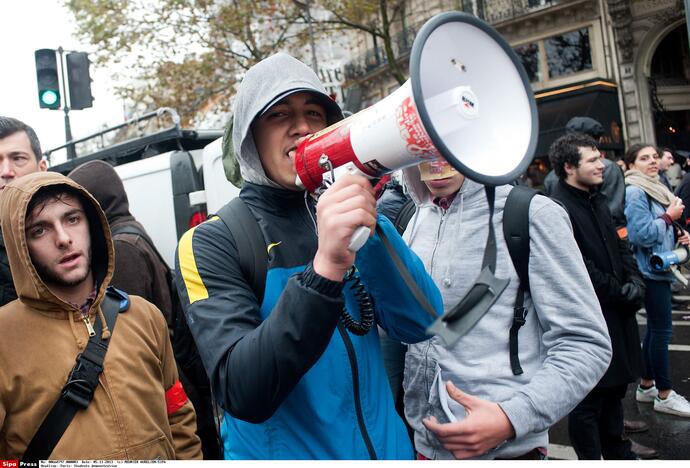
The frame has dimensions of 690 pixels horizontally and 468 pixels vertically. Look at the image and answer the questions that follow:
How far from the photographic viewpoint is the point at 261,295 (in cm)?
141

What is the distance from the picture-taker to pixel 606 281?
10.6ft

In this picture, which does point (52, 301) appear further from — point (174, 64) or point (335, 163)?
point (174, 64)

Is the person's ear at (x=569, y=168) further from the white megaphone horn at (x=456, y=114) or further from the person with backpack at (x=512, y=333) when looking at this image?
the white megaphone horn at (x=456, y=114)

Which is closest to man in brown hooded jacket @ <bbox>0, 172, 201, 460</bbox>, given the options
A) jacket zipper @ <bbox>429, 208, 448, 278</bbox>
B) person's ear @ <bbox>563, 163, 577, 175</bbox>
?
jacket zipper @ <bbox>429, 208, 448, 278</bbox>

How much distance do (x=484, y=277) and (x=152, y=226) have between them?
4.76 meters

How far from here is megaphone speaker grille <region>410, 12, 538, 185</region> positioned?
3.63 ft

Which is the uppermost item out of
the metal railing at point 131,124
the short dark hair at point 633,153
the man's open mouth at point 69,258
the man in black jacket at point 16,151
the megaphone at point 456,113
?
the metal railing at point 131,124

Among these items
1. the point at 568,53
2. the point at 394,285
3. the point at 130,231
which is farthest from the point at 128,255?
the point at 568,53

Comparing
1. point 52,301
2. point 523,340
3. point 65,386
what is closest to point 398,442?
point 523,340

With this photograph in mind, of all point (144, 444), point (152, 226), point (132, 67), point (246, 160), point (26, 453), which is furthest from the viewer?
point (132, 67)

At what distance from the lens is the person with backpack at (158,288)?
2895 millimetres

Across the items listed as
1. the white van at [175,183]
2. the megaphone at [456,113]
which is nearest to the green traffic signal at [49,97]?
the white van at [175,183]

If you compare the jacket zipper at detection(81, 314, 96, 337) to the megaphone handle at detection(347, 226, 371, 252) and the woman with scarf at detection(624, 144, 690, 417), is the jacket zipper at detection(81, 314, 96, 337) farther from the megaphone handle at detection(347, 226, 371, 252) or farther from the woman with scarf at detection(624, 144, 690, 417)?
the woman with scarf at detection(624, 144, 690, 417)

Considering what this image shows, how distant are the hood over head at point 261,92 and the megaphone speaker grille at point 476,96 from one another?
1.45ft
